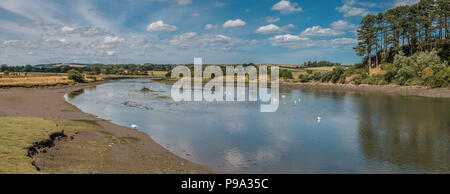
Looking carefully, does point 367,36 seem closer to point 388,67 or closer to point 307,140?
point 388,67

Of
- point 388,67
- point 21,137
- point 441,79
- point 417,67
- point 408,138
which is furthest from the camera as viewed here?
point 388,67

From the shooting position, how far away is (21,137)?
15.4m

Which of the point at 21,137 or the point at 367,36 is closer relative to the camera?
the point at 21,137

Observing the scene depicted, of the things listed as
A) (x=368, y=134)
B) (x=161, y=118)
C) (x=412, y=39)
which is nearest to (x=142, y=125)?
(x=161, y=118)

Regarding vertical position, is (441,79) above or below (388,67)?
below

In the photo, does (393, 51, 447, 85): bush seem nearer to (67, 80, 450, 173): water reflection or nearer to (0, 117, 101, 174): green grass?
(67, 80, 450, 173): water reflection

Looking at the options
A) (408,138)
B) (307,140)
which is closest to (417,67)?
(408,138)

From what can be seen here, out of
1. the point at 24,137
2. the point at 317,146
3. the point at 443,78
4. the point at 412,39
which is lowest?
the point at 317,146

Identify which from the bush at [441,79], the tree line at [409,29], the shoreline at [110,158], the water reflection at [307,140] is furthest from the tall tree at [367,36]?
the shoreline at [110,158]

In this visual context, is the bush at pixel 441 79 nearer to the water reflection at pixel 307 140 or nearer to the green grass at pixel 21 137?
the water reflection at pixel 307 140

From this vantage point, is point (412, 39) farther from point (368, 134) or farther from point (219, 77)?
point (219, 77)

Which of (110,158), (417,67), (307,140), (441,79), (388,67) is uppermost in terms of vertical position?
(388,67)

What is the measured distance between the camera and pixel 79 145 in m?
16.5

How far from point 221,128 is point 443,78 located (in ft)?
173
